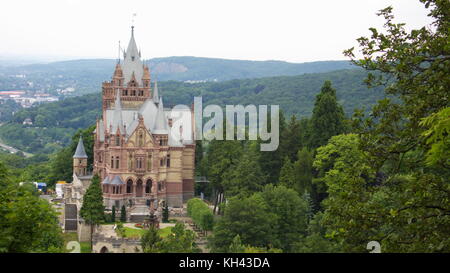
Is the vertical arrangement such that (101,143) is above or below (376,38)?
below

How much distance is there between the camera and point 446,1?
82.0 ft

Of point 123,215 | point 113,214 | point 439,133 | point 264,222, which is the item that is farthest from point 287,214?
point 439,133

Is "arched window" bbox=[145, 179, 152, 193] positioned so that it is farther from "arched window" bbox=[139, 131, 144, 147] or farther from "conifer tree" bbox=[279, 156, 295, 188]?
"conifer tree" bbox=[279, 156, 295, 188]

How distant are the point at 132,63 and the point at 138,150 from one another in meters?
15.2

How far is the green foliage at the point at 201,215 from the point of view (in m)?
64.3

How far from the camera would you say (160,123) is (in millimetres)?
76250

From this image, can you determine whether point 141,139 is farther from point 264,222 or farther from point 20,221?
point 20,221

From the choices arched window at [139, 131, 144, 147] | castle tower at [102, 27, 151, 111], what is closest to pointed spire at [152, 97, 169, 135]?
arched window at [139, 131, 144, 147]

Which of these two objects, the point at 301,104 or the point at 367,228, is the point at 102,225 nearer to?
the point at 367,228

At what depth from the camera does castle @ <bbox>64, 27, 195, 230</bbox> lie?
74.5 m

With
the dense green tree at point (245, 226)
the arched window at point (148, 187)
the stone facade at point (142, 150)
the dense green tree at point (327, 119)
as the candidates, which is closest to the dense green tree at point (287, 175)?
the dense green tree at point (327, 119)

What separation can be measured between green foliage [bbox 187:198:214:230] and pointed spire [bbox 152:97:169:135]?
906 cm
